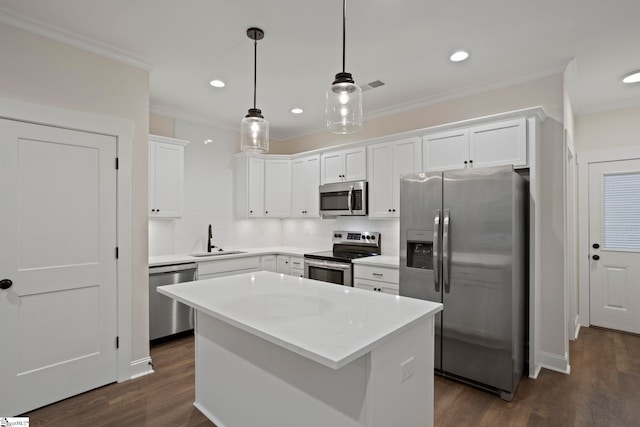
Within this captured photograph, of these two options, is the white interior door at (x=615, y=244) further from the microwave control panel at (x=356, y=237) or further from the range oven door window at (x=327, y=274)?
the range oven door window at (x=327, y=274)

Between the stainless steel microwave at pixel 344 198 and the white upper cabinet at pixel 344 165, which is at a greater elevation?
the white upper cabinet at pixel 344 165

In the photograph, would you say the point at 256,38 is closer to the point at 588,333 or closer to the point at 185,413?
the point at 185,413

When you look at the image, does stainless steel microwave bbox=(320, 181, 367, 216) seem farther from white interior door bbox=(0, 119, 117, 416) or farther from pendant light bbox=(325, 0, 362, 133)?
white interior door bbox=(0, 119, 117, 416)

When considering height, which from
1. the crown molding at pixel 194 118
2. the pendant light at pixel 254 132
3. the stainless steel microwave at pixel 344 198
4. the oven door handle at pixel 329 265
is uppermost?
the crown molding at pixel 194 118

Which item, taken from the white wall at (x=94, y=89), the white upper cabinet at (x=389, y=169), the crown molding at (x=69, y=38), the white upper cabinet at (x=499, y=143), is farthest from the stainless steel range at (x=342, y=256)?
the crown molding at (x=69, y=38)

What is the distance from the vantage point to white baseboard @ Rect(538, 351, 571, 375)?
308cm

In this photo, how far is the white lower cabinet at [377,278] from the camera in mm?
3492

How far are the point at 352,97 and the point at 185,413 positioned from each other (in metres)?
2.48

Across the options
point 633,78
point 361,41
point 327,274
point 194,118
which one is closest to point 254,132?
point 361,41

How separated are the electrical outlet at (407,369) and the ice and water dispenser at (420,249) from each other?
5.08 feet

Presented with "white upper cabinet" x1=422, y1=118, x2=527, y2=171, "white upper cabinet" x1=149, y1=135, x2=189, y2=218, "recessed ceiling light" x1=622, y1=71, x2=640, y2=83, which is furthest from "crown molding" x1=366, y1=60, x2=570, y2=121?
"white upper cabinet" x1=149, y1=135, x2=189, y2=218

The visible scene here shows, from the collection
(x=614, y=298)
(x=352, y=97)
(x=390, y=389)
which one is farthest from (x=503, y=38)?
(x=614, y=298)

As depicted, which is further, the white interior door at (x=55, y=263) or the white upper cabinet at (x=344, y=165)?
the white upper cabinet at (x=344, y=165)

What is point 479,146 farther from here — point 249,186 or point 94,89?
point 94,89
